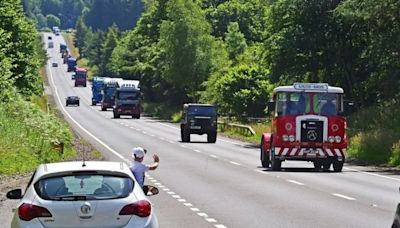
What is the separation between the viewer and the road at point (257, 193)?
60.7 feet

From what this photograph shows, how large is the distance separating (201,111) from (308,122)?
978 inches

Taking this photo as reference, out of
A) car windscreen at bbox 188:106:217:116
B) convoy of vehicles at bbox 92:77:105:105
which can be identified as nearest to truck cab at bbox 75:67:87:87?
convoy of vehicles at bbox 92:77:105:105

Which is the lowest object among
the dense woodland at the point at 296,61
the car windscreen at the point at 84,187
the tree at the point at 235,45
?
the car windscreen at the point at 84,187

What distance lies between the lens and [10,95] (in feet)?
159

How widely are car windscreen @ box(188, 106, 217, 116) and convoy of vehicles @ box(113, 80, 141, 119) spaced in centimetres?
3439

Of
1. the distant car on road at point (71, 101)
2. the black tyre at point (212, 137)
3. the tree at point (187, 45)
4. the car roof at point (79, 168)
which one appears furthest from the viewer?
the distant car on road at point (71, 101)

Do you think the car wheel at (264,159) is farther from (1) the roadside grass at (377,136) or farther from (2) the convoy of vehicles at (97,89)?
(2) the convoy of vehicles at (97,89)

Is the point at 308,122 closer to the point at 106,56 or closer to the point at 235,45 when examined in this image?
the point at 235,45

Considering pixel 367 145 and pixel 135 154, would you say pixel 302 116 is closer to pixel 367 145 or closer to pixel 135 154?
pixel 367 145

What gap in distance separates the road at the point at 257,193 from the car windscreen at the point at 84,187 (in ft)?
18.5

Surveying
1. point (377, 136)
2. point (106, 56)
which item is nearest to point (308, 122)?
point (377, 136)

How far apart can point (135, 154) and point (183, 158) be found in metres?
25.0

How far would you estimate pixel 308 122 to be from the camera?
110ft

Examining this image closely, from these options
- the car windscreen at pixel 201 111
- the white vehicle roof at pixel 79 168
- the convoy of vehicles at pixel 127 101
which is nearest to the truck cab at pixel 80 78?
the convoy of vehicles at pixel 127 101
